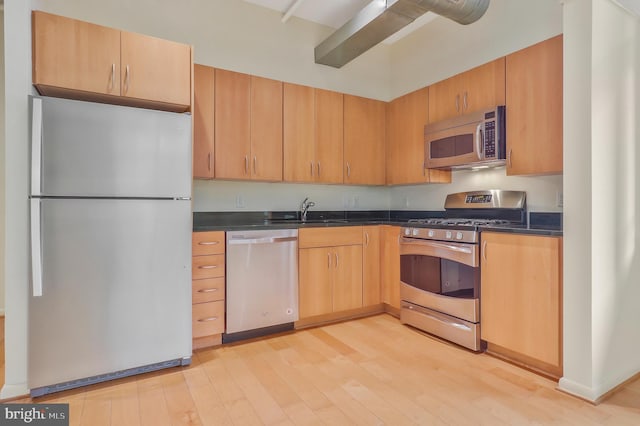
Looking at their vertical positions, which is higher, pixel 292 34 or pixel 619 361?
pixel 292 34

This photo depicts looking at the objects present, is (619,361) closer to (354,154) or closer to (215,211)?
(354,154)

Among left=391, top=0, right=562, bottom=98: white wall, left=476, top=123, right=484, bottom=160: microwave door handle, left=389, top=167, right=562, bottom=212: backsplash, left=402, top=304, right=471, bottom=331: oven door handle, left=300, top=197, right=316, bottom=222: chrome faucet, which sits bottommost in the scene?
left=402, top=304, right=471, bottom=331: oven door handle

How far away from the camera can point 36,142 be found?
193cm

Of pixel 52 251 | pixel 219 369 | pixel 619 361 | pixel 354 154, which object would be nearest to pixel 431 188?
pixel 354 154

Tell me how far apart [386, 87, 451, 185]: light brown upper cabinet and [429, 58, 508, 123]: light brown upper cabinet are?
136mm

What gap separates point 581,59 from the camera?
6.66 feet

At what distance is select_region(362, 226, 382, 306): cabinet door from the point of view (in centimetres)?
342

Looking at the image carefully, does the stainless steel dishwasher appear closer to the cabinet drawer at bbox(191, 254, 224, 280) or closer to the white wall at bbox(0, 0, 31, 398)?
the cabinet drawer at bbox(191, 254, 224, 280)

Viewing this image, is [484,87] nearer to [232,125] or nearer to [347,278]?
[347,278]

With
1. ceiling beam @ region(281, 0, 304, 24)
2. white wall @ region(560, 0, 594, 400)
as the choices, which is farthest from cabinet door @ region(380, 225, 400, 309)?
ceiling beam @ region(281, 0, 304, 24)

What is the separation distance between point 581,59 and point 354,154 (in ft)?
6.79

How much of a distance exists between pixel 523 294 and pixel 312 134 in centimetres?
228

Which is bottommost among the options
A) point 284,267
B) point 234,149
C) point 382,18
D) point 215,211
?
point 284,267

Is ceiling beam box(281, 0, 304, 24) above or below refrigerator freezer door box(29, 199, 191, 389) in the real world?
above
